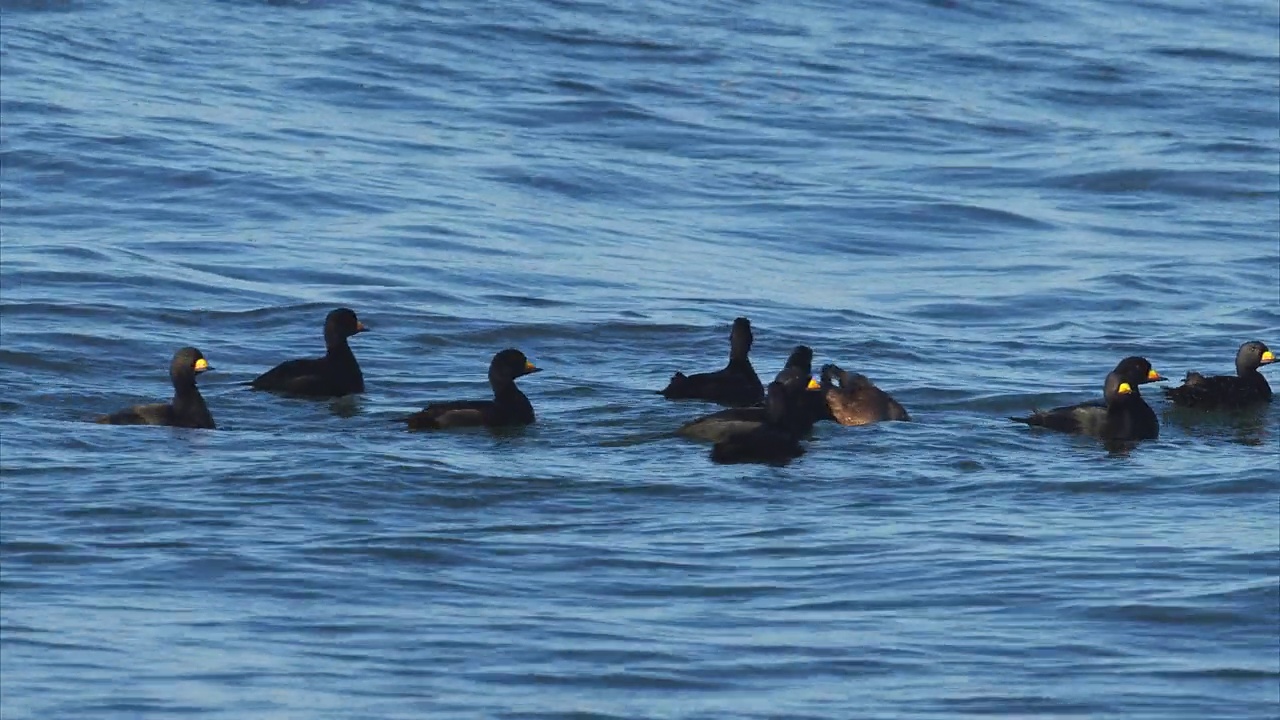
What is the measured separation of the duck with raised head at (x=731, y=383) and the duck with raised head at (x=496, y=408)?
1.05 metres

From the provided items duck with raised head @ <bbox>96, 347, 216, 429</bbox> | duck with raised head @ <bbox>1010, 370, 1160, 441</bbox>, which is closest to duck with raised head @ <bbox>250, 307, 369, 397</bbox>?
duck with raised head @ <bbox>96, 347, 216, 429</bbox>

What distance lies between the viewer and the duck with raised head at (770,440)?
1472 cm

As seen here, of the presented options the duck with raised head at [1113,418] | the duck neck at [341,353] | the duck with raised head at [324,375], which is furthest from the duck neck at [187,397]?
the duck with raised head at [1113,418]

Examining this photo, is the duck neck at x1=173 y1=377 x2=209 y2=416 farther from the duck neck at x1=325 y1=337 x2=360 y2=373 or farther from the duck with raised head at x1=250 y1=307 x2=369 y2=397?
the duck neck at x1=325 y1=337 x2=360 y2=373

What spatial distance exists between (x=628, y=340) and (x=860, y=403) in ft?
11.9

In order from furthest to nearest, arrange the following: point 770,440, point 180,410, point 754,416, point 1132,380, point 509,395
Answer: point 1132,380 < point 509,395 < point 754,416 < point 180,410 < point 770,440

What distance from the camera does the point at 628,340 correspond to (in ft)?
64.3

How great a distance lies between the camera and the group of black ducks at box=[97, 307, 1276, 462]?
15250 mm

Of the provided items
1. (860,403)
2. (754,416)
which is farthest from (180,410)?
(860,403)

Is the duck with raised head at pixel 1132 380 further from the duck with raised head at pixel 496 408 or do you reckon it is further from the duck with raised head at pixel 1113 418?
Result: the duck with raised head at pixel 496 408

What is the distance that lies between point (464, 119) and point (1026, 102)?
7.79m

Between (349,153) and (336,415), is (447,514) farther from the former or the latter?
(349,153)

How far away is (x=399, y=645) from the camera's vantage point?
10867 millimetres

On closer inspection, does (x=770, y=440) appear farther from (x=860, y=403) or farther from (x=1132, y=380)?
(x=1132, y=380)
